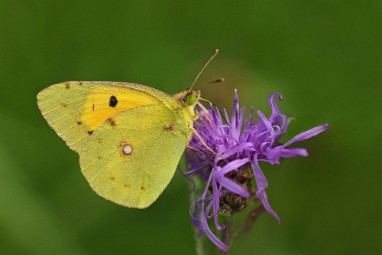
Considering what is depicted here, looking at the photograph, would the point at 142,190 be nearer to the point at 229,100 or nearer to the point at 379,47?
the point at 229,100

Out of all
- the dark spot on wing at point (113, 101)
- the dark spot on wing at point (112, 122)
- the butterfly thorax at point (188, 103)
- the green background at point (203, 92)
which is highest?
the dark spot on wing at point (113, 101)

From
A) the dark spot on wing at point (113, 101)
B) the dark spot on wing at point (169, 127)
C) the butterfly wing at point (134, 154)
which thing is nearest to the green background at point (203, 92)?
the butterfly wing at point (134, 154)

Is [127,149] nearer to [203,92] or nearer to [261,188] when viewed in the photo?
[261,188]

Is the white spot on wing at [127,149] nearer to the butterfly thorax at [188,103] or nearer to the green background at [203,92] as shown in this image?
the butterfly thorax at [188,103]

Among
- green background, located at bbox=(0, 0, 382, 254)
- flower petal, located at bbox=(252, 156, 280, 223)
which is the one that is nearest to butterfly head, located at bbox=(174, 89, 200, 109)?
flower petal, located at bbox=(252, 156, 280, 223)

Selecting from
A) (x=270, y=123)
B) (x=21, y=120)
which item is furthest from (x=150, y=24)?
(x=270, y=123)
